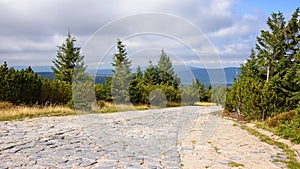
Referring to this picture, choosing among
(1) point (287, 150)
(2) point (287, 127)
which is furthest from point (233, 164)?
(2) point (287, 127)

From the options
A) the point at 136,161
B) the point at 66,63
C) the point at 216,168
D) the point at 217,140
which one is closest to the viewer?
the point at 216,168

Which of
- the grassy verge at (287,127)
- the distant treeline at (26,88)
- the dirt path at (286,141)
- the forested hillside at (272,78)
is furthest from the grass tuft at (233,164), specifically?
the distant treeline at (26,88)

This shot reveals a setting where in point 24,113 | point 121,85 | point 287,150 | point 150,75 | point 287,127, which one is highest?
point 150,75

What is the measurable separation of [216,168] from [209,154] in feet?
3.59

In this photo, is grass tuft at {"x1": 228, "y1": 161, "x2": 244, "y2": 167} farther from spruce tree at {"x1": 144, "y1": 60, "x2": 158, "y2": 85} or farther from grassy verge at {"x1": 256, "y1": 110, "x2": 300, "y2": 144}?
spruce tree at {"x1": 144, "y1": 60, "x2": 158, "y2": 85}

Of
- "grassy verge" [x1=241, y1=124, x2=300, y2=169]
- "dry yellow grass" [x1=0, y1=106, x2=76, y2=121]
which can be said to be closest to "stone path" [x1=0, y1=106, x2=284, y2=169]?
"grassy verge" [x1=241, y1=124, x2=300, y2=169]

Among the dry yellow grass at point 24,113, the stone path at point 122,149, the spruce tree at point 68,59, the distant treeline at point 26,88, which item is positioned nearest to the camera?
the stone path at point 122,149

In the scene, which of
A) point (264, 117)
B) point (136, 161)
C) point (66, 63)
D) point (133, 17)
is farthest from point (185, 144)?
point (66, 63)

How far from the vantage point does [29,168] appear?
14.8ft

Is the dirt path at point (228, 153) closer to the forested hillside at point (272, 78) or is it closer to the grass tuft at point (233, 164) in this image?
the grass tuft at point (233, 164)

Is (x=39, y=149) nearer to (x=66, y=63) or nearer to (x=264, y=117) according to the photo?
(x=264, y=117)

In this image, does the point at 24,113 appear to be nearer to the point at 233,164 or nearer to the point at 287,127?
the point at 233,164

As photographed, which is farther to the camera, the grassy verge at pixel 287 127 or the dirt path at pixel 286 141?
the grassy verge at pixel 287 127

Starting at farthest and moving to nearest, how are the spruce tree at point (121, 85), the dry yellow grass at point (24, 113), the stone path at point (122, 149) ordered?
1. the spruce tree at point (121, 85)
2. the dry yellow grass at point (24, 113)
3. the stone path at point (122, 149)
